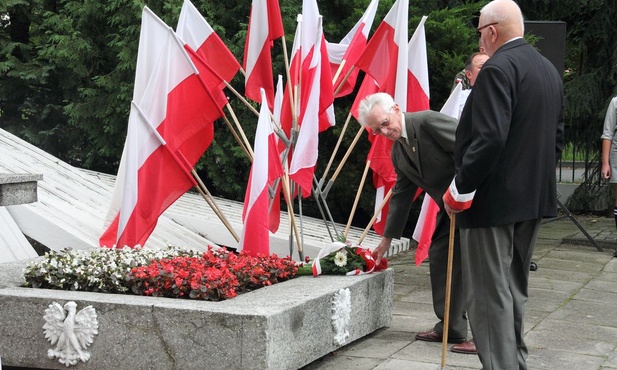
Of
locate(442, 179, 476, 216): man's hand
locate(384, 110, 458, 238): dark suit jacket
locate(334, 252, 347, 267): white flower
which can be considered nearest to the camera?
locate(442, 179, 476, 216): man's hand

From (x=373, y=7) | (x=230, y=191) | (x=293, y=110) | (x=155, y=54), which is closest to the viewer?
(x=155, y=54)

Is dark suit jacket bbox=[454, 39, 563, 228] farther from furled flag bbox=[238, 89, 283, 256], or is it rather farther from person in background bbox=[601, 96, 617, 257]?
person in background bbox=[601, 96, 617, 257]

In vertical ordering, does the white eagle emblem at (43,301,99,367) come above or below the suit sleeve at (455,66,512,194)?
below

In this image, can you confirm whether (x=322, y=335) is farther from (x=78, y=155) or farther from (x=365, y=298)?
(x=78, y=155)

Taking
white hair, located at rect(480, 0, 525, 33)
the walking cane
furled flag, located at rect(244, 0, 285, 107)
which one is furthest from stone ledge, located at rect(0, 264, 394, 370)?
furled flag, located at rect(244, 0, 285, 107)

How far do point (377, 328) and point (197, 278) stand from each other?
64.7 inches

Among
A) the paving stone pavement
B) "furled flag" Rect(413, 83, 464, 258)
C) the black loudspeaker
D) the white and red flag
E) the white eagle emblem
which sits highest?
the black loudspeaker

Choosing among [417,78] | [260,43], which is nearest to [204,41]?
[260,43]

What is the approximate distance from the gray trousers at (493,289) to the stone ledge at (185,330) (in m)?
0.99

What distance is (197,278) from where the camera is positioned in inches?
206

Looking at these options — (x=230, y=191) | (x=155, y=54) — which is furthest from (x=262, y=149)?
(x=230, y=191)

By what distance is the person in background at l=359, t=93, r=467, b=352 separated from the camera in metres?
5.59

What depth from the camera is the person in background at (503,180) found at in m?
4.49

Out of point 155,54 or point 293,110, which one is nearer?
point 155,54
